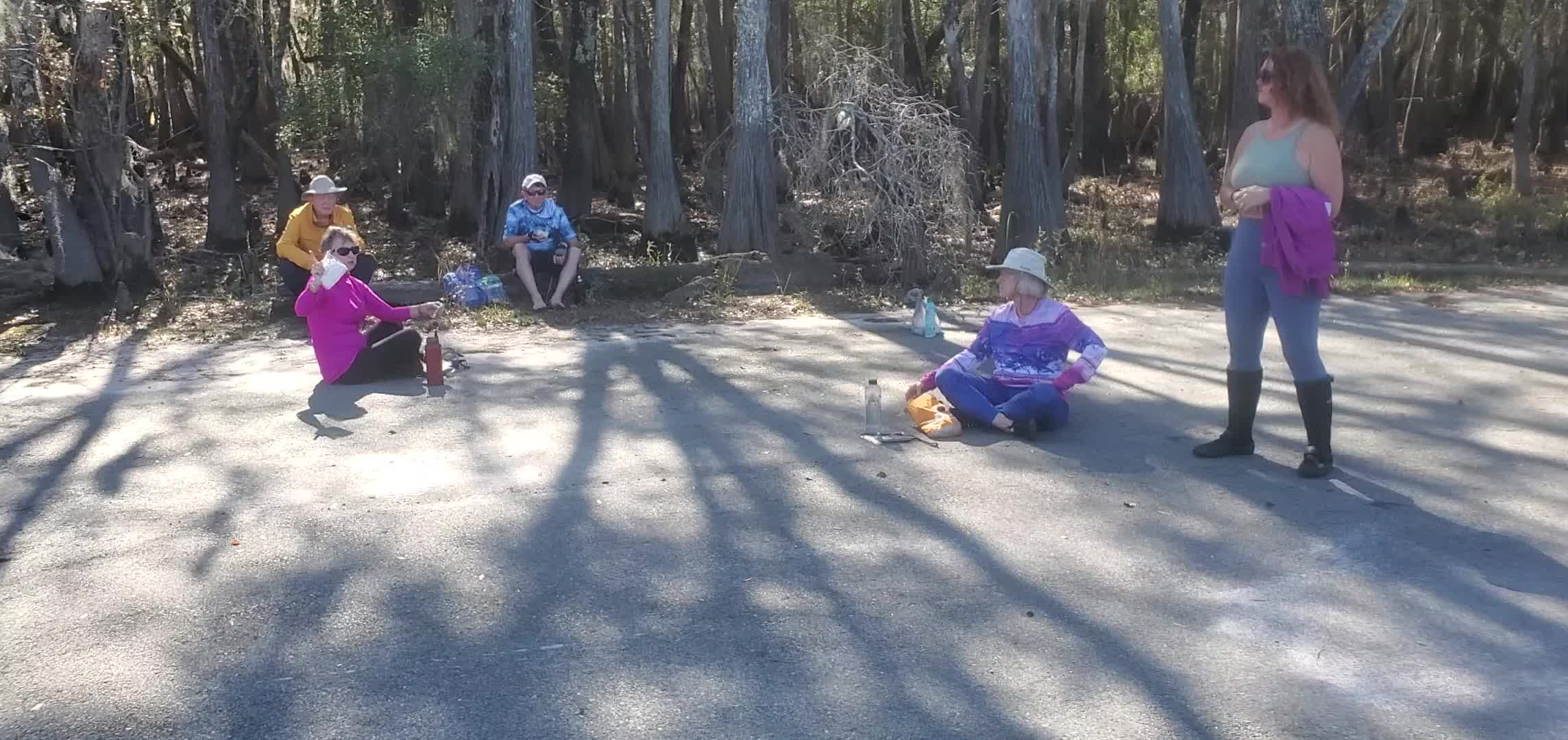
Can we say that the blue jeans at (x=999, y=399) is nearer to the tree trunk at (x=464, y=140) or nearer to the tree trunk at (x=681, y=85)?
the tree trunk at (x=464, y=140)

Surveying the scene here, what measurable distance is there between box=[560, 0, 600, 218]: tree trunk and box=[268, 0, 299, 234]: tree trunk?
3912mm

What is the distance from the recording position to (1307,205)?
5.92 metres

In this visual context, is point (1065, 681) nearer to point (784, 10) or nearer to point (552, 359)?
point (552, 359)

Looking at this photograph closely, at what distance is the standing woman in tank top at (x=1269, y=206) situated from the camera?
598cm

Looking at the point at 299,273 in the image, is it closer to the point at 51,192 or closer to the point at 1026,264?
the point at 51,192

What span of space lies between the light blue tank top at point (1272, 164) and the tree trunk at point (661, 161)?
1139 cm

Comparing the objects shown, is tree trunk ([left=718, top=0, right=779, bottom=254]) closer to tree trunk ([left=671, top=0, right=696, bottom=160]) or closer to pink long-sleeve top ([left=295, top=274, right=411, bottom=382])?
pink long-sleeve top ([left=295, top=274, right=411, bottom=382])

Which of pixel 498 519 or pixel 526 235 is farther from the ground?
pixel 526 235

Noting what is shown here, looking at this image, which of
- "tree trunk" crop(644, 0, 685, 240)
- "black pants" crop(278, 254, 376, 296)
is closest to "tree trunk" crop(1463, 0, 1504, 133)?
"tree trunk" crop(644, 0, 685, 240)

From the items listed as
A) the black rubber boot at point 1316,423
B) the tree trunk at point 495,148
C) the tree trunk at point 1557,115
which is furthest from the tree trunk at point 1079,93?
the black rubber boot at point 1316,423

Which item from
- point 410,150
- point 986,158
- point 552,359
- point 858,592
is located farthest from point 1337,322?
point 986,158

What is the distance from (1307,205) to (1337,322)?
5.43m

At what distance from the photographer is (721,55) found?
25.4m

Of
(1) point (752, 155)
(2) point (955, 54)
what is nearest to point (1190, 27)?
(2) point (955, 54)
